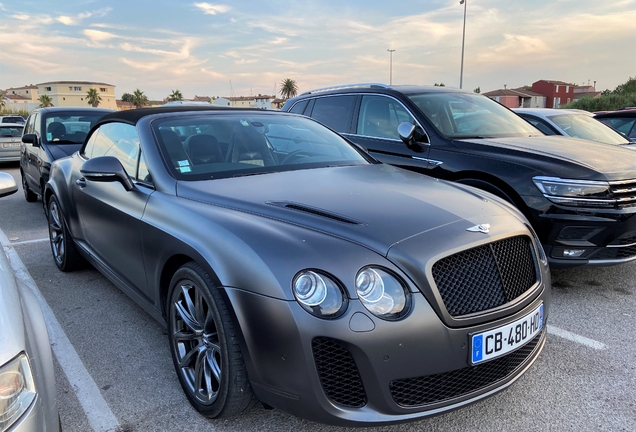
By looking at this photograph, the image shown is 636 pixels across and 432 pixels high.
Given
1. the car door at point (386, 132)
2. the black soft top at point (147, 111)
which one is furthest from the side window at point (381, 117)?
the black soft top at point (147, 111)

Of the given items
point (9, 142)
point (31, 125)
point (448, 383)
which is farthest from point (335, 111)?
point (9, 142)

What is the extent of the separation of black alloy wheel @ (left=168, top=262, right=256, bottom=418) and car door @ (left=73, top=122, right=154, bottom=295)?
1.74 feet

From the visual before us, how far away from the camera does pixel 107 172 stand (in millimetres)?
2953

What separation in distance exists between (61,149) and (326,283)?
6.65m

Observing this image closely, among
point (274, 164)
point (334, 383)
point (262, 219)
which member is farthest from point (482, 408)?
point (274, 164)

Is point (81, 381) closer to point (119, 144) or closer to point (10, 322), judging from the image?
point (10, 322)

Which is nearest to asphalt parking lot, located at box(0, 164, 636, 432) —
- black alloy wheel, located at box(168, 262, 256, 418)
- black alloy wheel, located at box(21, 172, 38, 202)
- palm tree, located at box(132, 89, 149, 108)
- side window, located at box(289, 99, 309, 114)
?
black alloy wheel, located at box(168, 262, 256, 418)

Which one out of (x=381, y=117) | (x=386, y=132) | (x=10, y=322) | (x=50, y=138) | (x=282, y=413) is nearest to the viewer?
(x=10, y=322)

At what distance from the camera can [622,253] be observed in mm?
3719

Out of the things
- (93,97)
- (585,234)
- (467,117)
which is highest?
(93,97)

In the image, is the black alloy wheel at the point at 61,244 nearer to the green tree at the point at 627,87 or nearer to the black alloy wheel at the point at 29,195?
the black alloy wheel at the point at 29,195

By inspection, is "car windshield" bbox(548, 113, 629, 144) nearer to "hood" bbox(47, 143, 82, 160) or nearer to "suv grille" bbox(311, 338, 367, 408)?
"suv grille" bbox(311, 338, 367, 408)

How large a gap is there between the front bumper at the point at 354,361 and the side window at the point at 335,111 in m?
4.02

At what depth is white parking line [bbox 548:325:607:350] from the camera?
306cm
